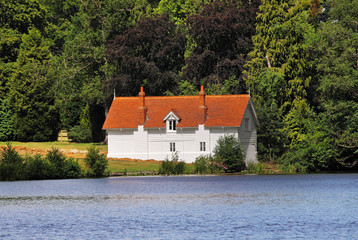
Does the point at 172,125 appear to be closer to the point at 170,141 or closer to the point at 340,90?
the point at 170,141

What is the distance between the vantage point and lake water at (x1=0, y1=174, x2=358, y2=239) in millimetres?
32875

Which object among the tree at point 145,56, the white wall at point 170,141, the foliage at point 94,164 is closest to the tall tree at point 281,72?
the white wall at point 170,141

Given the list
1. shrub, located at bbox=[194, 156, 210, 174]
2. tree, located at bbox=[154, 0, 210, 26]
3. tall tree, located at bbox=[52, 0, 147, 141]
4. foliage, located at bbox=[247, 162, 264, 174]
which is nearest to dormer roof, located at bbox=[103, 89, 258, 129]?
foliage, located at bbox=[247, 162, 264, 174]

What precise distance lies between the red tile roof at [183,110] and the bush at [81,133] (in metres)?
16.4

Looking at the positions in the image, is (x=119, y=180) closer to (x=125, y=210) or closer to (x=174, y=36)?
(x=125, y=210)

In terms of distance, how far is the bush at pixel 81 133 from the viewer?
315 feet

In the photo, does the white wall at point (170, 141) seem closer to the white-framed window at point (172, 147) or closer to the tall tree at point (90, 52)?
the white-framed window at point (172, 147)

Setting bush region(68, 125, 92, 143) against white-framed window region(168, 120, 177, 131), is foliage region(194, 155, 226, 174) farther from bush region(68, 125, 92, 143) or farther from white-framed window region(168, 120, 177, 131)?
bush region(68, 125, 92, 143)

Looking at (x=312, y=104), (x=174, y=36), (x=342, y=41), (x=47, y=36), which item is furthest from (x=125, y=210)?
(x=47, y=36)

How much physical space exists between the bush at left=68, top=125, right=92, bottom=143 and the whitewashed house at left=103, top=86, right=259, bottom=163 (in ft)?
55.1

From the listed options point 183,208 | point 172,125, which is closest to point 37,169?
point 172,125

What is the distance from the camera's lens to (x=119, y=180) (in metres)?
64.2

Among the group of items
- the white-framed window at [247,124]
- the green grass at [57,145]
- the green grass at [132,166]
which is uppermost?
the white-framed window at [247,124]

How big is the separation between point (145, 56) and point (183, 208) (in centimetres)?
5219
